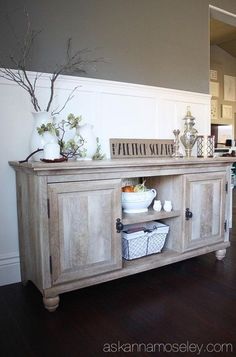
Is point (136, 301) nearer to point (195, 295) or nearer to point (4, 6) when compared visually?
point (195, 295)

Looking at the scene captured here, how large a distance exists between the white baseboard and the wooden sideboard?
0.08 metres

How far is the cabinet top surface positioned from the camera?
1343mm

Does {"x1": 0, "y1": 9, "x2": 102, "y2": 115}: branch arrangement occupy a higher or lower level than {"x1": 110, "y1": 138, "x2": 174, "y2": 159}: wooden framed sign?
higher

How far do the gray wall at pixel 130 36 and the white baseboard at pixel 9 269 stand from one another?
3.99 ft

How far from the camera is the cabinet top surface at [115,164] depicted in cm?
134

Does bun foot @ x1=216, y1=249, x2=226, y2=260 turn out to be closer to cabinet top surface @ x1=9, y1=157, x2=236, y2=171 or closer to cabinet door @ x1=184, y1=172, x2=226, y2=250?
cabinet door @ x1=184, y1=172, x2=226, y2=250

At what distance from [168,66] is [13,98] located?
1379 mm

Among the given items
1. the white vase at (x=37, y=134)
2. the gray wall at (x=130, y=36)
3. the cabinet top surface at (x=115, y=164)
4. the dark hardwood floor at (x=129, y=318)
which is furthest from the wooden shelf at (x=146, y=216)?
the gray wall at (x=130, y=36)

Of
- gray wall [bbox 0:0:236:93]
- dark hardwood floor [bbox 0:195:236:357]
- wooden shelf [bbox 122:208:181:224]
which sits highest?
gray wall [bbox 0:0:236:93]

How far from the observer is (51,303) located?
4.68 ft

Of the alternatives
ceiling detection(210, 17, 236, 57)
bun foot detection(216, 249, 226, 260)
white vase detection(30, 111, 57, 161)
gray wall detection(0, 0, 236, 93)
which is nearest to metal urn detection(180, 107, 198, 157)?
gray wall detection(0, 0, 236, 93)

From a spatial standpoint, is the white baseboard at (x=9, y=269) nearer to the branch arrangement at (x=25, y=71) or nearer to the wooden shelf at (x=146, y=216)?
the wooden shelf at (x=146, y=216)

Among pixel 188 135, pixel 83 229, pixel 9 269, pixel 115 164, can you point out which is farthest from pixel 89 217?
pixel 188 135

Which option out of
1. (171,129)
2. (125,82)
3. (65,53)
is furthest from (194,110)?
(65,53)
